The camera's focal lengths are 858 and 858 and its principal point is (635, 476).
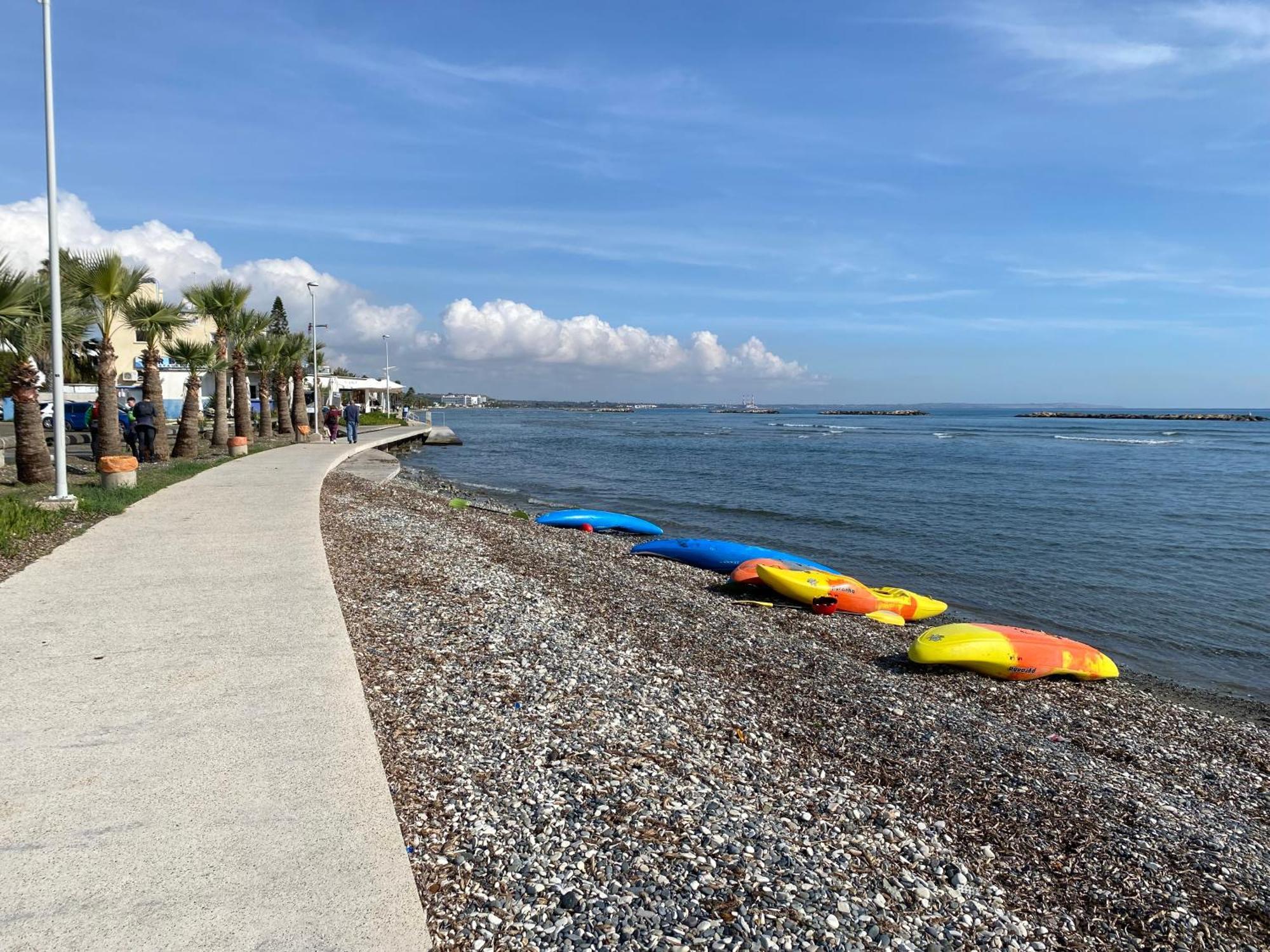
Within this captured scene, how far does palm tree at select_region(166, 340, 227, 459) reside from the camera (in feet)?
76.7

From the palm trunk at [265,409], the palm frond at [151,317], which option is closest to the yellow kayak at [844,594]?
the palm frond at [151,317]

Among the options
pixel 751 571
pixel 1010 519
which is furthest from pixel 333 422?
pixel 751 571

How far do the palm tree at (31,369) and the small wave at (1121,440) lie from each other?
6821cm

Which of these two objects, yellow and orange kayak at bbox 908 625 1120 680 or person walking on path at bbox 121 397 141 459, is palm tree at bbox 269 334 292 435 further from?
yellow and orange kayak at bbox 908 625 1120 680

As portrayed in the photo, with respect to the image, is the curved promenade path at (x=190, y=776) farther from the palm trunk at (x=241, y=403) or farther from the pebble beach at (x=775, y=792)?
the palm trunk at (x=241, y=403)

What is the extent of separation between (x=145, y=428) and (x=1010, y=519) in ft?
74.0

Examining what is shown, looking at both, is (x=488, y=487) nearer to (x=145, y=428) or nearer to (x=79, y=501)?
(x=145, y=428)

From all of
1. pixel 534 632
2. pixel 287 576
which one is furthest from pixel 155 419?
pixel 534 632

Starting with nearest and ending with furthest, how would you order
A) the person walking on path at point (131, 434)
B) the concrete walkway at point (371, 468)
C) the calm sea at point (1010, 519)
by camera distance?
the calm sea at point (1010, 519) < the person walking on path at point (131, 434) < the concrete walkway at point (371, 468)

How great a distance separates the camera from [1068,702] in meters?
8.50

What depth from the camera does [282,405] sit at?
38250 mm

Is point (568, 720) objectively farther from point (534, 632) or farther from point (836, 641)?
point (836, 641)

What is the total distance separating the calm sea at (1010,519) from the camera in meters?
12.9

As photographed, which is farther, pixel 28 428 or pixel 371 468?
pixel 371 468
